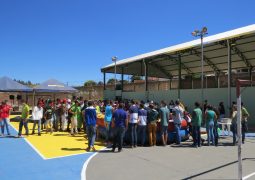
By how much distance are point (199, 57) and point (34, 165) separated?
23.7 meters

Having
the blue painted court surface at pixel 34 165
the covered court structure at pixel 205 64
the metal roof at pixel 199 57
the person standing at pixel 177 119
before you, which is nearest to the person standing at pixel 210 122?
the person standing at pixel 177 119

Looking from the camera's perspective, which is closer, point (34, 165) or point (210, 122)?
point (34, 165)

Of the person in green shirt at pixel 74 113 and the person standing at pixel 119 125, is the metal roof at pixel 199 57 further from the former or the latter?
the person standing at pixel 119 125

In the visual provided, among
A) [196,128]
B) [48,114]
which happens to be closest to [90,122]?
[196,128]

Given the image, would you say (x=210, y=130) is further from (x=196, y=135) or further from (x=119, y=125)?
(x=119, y=125)

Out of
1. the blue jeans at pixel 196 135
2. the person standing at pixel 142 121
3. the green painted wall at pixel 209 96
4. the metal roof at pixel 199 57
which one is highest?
the metal roof at pixel 199 57

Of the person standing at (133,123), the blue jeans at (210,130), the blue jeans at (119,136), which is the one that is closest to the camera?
the blue jeans at (119,136)

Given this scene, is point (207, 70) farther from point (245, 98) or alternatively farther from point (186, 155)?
point (186, 155)

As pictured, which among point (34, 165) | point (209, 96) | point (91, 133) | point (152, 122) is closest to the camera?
point (34, 165)

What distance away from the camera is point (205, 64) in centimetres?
3212

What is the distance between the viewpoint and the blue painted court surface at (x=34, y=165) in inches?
305

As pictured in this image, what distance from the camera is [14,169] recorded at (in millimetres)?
8469

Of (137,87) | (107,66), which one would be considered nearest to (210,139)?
(107,66)

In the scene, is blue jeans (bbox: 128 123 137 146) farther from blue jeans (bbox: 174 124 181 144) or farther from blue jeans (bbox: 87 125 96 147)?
blue jeans (bbox: 174 124 181 144)
